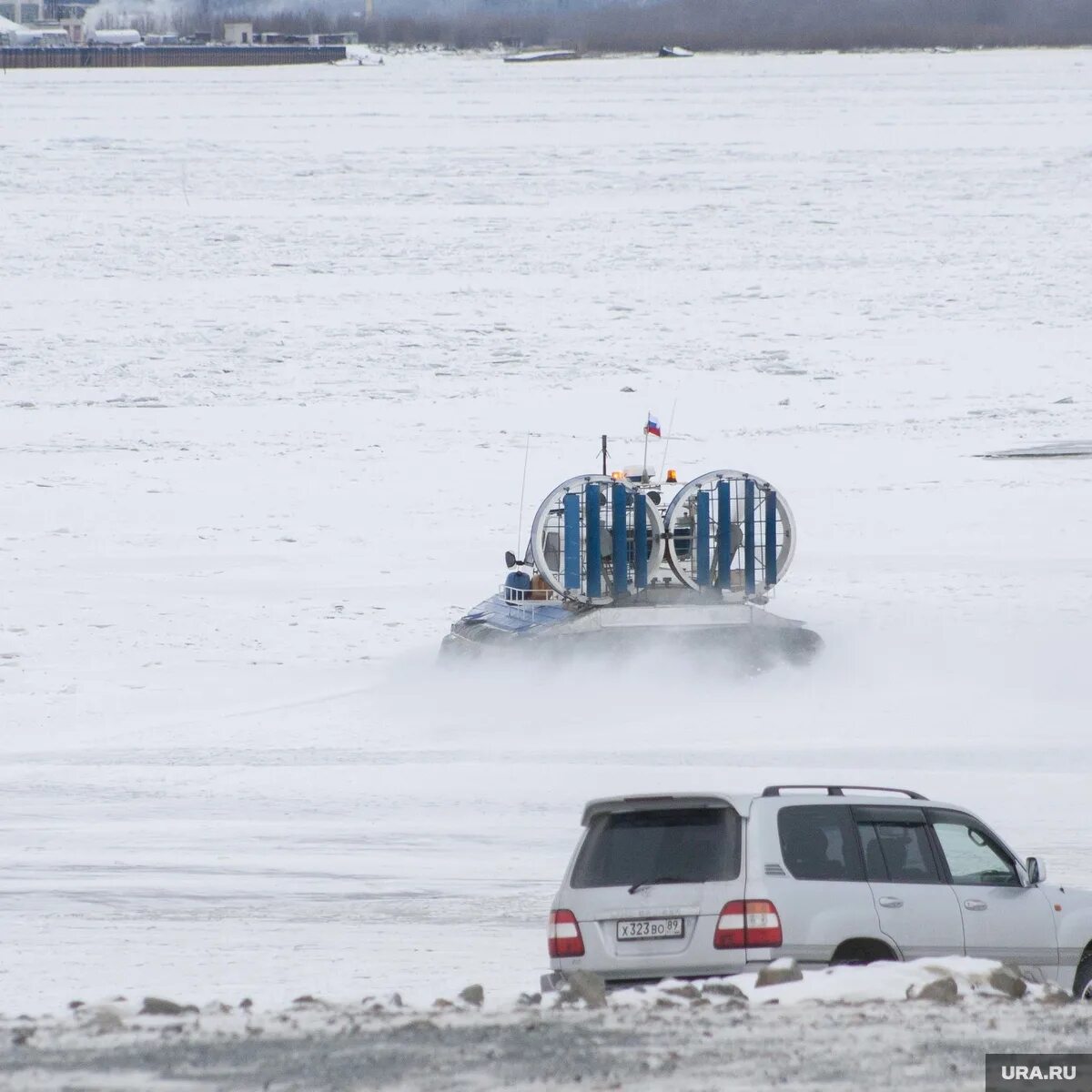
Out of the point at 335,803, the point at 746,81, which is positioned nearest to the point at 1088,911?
the point at 335,803

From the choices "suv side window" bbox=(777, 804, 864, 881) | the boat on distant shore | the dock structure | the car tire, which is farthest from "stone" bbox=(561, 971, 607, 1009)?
the dock structure

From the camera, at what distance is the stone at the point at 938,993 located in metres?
6.29

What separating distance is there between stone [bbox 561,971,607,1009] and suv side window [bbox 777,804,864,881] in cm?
97

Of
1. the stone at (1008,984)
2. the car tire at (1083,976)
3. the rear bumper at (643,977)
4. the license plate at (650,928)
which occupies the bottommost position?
the car tire at (1083,976)

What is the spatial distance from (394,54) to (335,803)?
121 m

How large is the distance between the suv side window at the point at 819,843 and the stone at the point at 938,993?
93 centimetres

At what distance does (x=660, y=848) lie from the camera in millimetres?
7387

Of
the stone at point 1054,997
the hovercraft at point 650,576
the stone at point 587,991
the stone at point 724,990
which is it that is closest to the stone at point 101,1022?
the stone at point 587,991

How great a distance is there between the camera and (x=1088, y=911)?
302 inches

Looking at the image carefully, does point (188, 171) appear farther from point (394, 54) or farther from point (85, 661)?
point (394, 54)

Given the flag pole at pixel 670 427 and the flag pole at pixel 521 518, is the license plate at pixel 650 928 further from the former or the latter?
the flag pole at pixel 670 427

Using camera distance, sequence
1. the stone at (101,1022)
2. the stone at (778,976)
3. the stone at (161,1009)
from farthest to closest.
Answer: the stone at (778,976), the stone at (161,1009), the stone at (101,1022)

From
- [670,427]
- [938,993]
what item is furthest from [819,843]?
[670,427]

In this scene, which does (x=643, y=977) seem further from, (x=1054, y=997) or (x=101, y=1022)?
(x=101, y=1022)
